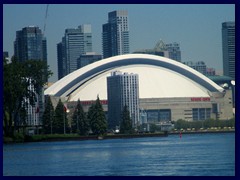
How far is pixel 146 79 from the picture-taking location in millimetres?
85125

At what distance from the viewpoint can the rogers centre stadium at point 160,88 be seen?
81.3 m

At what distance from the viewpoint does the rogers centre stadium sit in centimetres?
8131

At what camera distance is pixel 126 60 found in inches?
3329

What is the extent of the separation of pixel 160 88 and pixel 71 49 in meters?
20.0

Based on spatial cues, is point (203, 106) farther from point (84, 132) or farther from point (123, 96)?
point (84, 132)

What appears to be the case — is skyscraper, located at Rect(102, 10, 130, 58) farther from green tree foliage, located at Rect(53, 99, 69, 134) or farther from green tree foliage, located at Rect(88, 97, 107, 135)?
green tree foliage, located at Rect(53, 99, 69, 134)

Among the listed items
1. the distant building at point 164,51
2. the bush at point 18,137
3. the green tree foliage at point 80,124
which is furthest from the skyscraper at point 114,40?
the bush at point 18,137

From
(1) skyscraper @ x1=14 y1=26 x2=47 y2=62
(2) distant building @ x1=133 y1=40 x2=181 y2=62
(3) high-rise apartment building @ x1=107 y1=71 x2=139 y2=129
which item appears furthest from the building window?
(1) skyscraper @ x1=14 y1=26 x2=47 y2=62

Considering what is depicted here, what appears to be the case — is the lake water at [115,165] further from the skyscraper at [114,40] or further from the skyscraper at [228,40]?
the skyscraper at [114,40]

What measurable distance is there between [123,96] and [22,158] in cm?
4158

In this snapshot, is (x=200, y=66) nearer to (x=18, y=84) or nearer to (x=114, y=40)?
(x=114, y=40)

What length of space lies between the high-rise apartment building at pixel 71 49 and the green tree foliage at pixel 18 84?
1835 inches

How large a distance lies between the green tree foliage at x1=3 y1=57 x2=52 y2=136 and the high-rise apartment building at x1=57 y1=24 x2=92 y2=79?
46602 mm
